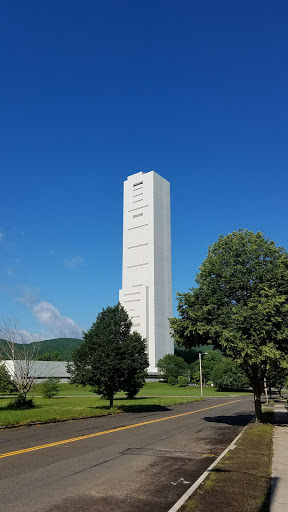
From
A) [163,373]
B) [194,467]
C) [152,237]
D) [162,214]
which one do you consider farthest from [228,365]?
[194,467]

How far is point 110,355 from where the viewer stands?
2964 cm

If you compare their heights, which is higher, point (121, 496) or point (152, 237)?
point (152, 237)

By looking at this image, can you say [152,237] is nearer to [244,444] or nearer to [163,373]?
[163,373]

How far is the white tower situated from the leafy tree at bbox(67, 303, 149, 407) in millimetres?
92849

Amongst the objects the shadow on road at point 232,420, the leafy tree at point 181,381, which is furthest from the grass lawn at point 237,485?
the leafy tree at point 181,381

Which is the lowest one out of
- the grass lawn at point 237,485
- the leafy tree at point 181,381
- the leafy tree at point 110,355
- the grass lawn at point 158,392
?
the grass lawn at point 158,392

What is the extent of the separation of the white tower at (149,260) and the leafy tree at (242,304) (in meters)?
103

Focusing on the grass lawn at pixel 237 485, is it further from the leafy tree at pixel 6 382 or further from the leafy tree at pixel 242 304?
the leafy tree at pixel 6 382

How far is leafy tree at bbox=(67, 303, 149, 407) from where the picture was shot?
96.5ft

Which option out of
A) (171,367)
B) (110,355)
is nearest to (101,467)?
(110,355)

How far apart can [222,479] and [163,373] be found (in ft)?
373

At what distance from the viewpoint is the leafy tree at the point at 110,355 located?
96.5ft

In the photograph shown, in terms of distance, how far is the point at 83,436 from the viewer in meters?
16.8

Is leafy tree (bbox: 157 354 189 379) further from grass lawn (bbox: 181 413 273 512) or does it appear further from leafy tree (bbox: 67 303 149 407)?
grass lawn (bbox: 181 413 273 512)
